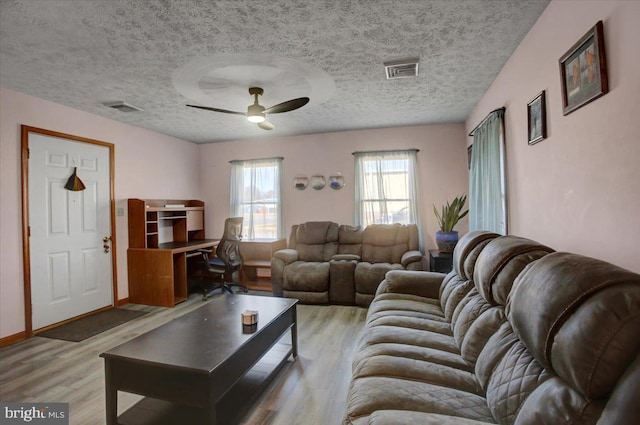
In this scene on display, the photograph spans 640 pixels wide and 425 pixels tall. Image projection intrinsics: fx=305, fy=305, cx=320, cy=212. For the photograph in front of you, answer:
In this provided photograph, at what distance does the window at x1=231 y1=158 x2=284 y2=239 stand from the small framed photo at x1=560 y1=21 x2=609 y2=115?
162 inches

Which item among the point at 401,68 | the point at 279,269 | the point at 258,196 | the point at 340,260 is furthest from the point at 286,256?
the point at 401,68

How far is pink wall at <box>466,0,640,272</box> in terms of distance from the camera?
1294 millimetres

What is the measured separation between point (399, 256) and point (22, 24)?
4246 mm

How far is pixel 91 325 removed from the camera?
3400mm

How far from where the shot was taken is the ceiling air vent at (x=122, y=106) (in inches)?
136

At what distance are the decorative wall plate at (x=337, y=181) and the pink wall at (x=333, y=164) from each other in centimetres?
7

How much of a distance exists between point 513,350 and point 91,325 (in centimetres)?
403

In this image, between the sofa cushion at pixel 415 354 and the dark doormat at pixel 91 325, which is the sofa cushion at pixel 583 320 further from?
the dark doormat at pixel 91 325

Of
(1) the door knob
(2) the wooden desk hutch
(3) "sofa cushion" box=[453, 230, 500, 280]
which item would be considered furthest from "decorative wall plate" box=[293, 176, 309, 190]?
(3) "sofa cushion" box=[453, 230, 500, 280]

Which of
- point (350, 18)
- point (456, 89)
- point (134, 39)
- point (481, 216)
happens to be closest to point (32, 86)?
point (134, 39)

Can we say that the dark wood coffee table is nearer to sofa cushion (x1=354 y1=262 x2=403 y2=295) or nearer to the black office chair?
sofa cushion (x1=354 y1=262 x2=403 y2=295)

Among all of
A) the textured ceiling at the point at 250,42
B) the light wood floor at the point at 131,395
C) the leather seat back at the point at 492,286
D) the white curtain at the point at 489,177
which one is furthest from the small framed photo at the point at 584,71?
the light wood floor at the point at 131,395

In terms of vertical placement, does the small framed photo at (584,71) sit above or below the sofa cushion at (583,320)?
above

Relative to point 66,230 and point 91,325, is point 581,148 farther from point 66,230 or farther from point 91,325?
point 66,230
